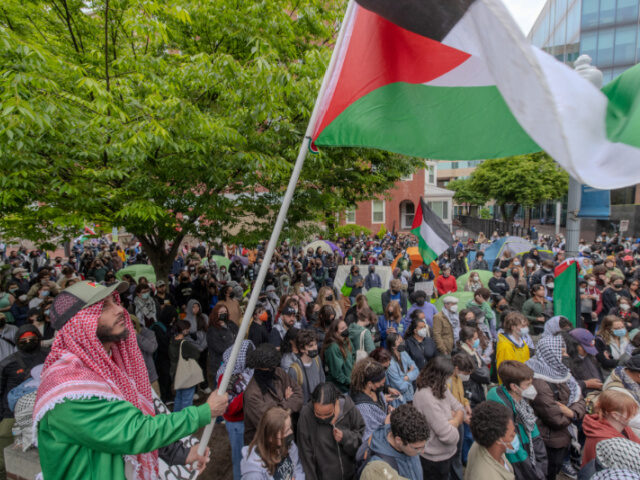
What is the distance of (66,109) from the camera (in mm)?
3840

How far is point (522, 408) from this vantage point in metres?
3.46

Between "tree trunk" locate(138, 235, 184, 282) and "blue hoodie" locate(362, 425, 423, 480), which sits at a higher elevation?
"tree trunk" locate(138, 235, 184, 282)

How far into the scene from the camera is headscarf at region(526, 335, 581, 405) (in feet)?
13.1

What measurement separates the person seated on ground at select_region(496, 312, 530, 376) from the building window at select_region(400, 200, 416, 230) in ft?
110

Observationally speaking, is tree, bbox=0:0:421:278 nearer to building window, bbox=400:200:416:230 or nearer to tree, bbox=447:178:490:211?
building window, bbox=400:200:416:230

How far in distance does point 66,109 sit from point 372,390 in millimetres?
4353

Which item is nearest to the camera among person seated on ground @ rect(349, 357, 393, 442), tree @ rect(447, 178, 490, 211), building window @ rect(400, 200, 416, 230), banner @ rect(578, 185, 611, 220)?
person seated on ground @ rect(349, 357, 393, 442)

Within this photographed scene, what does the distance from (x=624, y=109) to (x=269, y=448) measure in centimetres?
328

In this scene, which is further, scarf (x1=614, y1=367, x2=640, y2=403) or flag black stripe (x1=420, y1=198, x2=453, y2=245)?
flag black stripe (x1=420, y1=198, x2=453, y2=245)

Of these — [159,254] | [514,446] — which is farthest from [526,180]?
[514,446]

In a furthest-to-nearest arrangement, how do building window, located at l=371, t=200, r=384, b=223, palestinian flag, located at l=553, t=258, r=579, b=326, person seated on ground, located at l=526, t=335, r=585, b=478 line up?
1. building window, located at l=371, t=200, r=384, b=223
2. palestinian flag, located at l=553, t=258, r=579, b=326
3. person seated on ground, located at l=526, t=335, r=585, b=478

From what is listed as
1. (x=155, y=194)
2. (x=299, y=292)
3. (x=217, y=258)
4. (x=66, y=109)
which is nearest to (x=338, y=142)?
(x=66, y=109)

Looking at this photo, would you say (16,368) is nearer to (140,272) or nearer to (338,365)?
(338,365)

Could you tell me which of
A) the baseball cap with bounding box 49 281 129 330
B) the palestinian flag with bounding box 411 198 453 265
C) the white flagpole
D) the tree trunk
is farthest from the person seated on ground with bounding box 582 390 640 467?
the tree trunk
